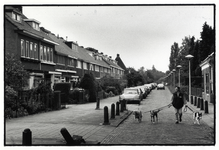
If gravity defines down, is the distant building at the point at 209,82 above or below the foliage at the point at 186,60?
below

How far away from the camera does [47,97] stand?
1845cm

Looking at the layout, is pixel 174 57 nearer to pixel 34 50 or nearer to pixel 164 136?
pixel 34 50

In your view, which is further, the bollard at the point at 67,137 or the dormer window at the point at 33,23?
the dormer window at the point at 33,23

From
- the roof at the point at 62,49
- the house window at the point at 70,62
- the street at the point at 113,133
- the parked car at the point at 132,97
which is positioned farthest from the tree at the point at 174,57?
the street at the point at 113,133

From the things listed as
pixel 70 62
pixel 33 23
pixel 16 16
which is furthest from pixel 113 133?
pixel 70 62

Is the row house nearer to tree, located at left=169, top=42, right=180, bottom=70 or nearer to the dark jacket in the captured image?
the dark jacket

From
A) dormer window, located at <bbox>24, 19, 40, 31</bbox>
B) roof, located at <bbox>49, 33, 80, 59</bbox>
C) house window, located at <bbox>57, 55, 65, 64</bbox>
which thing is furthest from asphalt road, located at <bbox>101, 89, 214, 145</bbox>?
house window, located at <bbox>57, 55, 65, 64</bbox>

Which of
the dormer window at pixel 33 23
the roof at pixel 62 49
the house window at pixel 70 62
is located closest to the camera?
the dormer window at pixel 33 23

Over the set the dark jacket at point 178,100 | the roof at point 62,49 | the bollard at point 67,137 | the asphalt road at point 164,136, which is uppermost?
the roof at point 62,49

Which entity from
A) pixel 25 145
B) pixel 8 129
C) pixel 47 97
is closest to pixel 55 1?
pixel 25 145

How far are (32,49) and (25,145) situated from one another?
19.8 meters

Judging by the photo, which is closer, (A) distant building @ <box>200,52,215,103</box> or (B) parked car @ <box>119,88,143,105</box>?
(A) distant building @ <box>200,52,215,103</box>

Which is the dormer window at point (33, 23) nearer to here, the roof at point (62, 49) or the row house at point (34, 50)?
the row house at point (34, 50)

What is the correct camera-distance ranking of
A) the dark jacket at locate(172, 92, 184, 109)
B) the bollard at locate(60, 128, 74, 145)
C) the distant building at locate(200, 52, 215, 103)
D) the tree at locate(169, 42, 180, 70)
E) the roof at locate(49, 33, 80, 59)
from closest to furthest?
1. the bollard at locate(60, 128, 74, 145)
2. the dark jacket at locate(172, 92, 184, 109)
3. the distant building at locate(200, 52, 215, 103)
4. the roof at locate(49, 33, 80, 59)
5. the tree at locate(169, 42, 180, 70)
